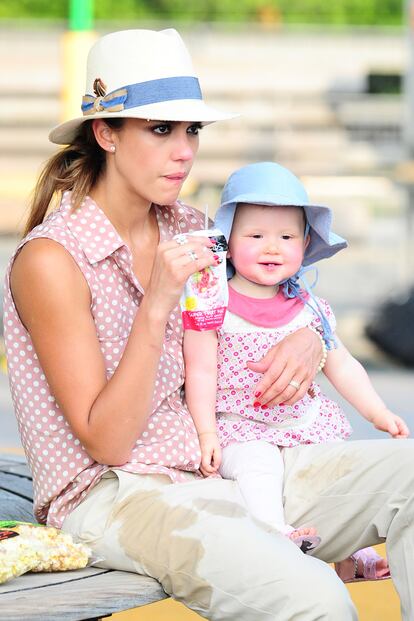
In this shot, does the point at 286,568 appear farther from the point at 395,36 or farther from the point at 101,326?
the point at 395,36

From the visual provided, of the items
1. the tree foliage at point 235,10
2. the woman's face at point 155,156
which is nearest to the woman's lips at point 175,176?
the woman's face at point 155,156

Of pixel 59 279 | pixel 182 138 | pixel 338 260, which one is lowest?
pixel 338 260

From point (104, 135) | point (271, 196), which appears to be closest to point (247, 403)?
point (271, 196)

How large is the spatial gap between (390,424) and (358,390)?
0.37 feet

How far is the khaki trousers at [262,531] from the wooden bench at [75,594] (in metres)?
0.04

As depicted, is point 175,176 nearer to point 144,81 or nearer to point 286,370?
point 144,81

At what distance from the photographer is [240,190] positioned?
10.3ft

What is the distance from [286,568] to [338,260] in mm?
14031

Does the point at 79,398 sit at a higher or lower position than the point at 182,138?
lower

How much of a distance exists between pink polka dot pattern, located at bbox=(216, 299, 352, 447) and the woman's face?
407mm

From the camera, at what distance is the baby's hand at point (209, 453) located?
2.94 meters

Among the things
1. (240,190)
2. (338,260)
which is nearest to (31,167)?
(338,260)

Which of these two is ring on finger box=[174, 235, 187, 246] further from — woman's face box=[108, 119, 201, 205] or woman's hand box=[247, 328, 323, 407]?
woman's hand box=[247, 328, 323, 407]

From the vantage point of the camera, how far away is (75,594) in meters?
2.54
